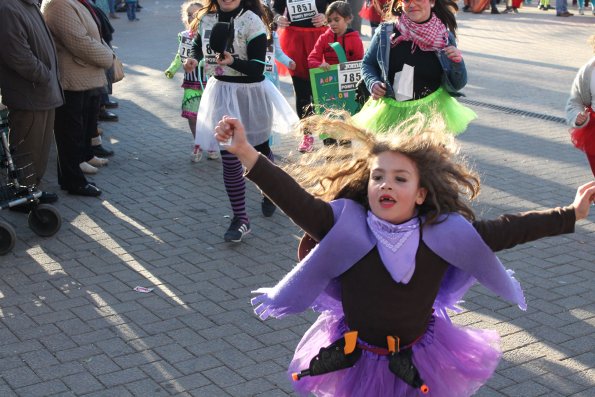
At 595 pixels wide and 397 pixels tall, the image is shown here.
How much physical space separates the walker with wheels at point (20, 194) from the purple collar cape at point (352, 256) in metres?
3.66

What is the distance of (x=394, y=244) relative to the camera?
10.5 feet

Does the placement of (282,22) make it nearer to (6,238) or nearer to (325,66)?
(325,66)

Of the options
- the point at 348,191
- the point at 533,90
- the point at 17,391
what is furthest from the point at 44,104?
the point at 533,90

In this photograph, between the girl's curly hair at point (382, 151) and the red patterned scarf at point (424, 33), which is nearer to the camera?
the girl's curly hair at point (382, 151)

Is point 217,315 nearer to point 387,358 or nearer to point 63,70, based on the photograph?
point 387,358

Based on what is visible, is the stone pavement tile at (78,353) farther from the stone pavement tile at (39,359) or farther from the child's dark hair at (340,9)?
the child's dark hair at (340,9)

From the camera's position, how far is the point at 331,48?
8758 millimetres

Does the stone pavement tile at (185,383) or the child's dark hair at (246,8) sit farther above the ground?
the child's dark hair at (246,8)

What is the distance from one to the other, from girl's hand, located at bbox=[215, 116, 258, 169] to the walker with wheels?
3.69 metres

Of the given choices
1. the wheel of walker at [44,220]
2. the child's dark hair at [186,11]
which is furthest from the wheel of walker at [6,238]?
the child's dark hair at [186,11]

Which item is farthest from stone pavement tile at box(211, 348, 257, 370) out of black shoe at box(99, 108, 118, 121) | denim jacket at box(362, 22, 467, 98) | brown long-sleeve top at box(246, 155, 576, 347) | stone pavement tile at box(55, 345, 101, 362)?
black shoe at box(99, 108, 118, 121)

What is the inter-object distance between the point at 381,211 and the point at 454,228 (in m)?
0.27

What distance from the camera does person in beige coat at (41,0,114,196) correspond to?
7.52m

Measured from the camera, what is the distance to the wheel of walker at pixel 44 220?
663 cm
